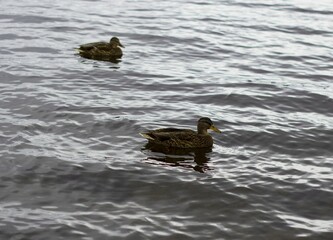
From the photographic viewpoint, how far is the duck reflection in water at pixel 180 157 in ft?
42.0

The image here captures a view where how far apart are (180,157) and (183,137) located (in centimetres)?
46

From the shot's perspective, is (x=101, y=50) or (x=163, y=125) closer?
(x=163, y=125)

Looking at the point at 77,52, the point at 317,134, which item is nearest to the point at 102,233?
the point at 317,134

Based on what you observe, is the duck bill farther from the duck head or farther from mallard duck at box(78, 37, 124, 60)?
the duck head

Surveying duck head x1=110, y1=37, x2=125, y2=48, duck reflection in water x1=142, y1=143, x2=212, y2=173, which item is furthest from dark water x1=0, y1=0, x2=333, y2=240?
duck head x1=110, y1=37, x2=125, y2=48

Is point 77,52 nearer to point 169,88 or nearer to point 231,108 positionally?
point 169,88

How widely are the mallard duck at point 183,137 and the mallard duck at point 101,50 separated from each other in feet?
23.0


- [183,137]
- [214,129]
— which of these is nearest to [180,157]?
[183,137]

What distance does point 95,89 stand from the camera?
55.1ft

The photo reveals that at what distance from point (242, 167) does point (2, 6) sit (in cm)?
1727

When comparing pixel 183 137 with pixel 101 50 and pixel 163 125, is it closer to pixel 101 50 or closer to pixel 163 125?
pixel 163 125

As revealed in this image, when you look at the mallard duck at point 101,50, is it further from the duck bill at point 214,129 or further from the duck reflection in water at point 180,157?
the duck reflection in water at point 180,157

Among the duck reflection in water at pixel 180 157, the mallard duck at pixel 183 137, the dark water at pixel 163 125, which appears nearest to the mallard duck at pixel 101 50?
the dark water at pixel 163 125

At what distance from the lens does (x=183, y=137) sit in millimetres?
13555
